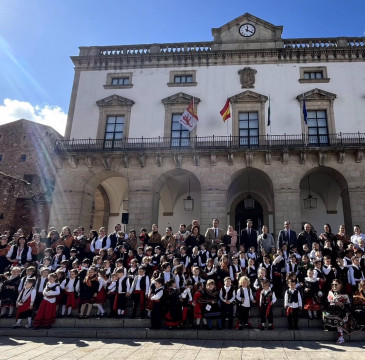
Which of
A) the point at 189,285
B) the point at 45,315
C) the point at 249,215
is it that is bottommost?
the point at 45,315

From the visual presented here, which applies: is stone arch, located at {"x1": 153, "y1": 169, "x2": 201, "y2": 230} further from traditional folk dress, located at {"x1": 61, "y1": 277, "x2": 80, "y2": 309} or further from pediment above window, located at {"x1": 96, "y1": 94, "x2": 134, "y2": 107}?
traditional folk dress, located at {"x1": 61, "y1": 277, "x2": 80, "y2": 309}

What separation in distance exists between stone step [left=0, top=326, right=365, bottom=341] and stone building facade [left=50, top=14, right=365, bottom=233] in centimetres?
1004

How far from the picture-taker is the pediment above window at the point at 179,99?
21406mm

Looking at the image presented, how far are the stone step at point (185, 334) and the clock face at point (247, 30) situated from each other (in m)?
19.7

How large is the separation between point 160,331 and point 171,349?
1.19 metres

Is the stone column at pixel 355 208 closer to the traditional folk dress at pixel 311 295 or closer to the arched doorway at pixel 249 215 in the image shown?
the arched doorway at pixel 249 215

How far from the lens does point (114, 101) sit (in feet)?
72.4

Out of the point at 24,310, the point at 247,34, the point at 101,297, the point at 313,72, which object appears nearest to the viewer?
the point at 24,310

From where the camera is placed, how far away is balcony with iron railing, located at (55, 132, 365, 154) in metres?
18.9

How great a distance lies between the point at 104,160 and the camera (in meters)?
19.8

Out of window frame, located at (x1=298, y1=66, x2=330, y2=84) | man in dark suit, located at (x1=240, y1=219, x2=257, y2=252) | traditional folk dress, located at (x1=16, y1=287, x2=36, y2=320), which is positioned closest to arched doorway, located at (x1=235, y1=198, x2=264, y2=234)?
window frame, located at (x1=298, y1=66, x2=330, y2=84)

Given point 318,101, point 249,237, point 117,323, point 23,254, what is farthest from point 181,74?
point 117,323

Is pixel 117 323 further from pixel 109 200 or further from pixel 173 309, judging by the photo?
pixel 109 200

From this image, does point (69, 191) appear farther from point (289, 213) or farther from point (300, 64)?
point (300, 64)
